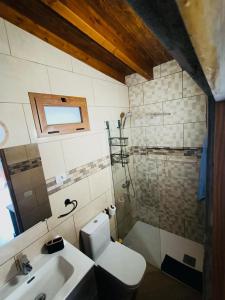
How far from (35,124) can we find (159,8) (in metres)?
1.37

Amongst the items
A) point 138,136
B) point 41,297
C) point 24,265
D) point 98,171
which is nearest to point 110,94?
point 138,136

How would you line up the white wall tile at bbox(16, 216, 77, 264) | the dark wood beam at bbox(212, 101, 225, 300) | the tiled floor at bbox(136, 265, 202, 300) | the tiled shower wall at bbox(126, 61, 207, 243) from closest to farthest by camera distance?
the dark wood beam at bbox(212, 101, 225, 300), the white wall tile at bbox(16, 216, 77, 264), the tiled floor at bbox(136, 265, 202, 300), the tiled shower wall at bbox(126, 61, 207, 243)

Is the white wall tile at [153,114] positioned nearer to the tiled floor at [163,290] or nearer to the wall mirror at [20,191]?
the wall mirror at [20,191]

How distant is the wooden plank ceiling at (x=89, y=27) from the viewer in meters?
1.13

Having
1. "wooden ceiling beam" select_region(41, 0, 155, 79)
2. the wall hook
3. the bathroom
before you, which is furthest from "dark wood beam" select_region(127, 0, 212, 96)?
the wall hook

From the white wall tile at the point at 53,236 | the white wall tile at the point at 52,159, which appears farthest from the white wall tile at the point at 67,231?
the white wall tile at the point at 52,159

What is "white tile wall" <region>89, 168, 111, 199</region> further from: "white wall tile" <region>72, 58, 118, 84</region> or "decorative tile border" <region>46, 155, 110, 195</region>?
"white wall tile" <region>72, 58, 118, 84</region>

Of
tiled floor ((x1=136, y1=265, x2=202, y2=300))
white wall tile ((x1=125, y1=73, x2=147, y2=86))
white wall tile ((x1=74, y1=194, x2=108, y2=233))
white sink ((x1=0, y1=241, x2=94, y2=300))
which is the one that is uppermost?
white wall tile ((x1=125, y1=73, x2=147, y2=86))

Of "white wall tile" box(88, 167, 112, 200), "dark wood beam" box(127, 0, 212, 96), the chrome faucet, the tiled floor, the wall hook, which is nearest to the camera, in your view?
"dark wood beam" box(127, 0, 212, 96)

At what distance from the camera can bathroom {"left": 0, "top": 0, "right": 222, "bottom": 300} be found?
121 centimetres

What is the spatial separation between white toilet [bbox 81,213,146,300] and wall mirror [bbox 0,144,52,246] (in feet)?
2.08

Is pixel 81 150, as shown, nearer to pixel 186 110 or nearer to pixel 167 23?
pixel 186 110

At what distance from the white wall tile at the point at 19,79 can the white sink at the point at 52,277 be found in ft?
4.45

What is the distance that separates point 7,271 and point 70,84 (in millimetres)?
1682
